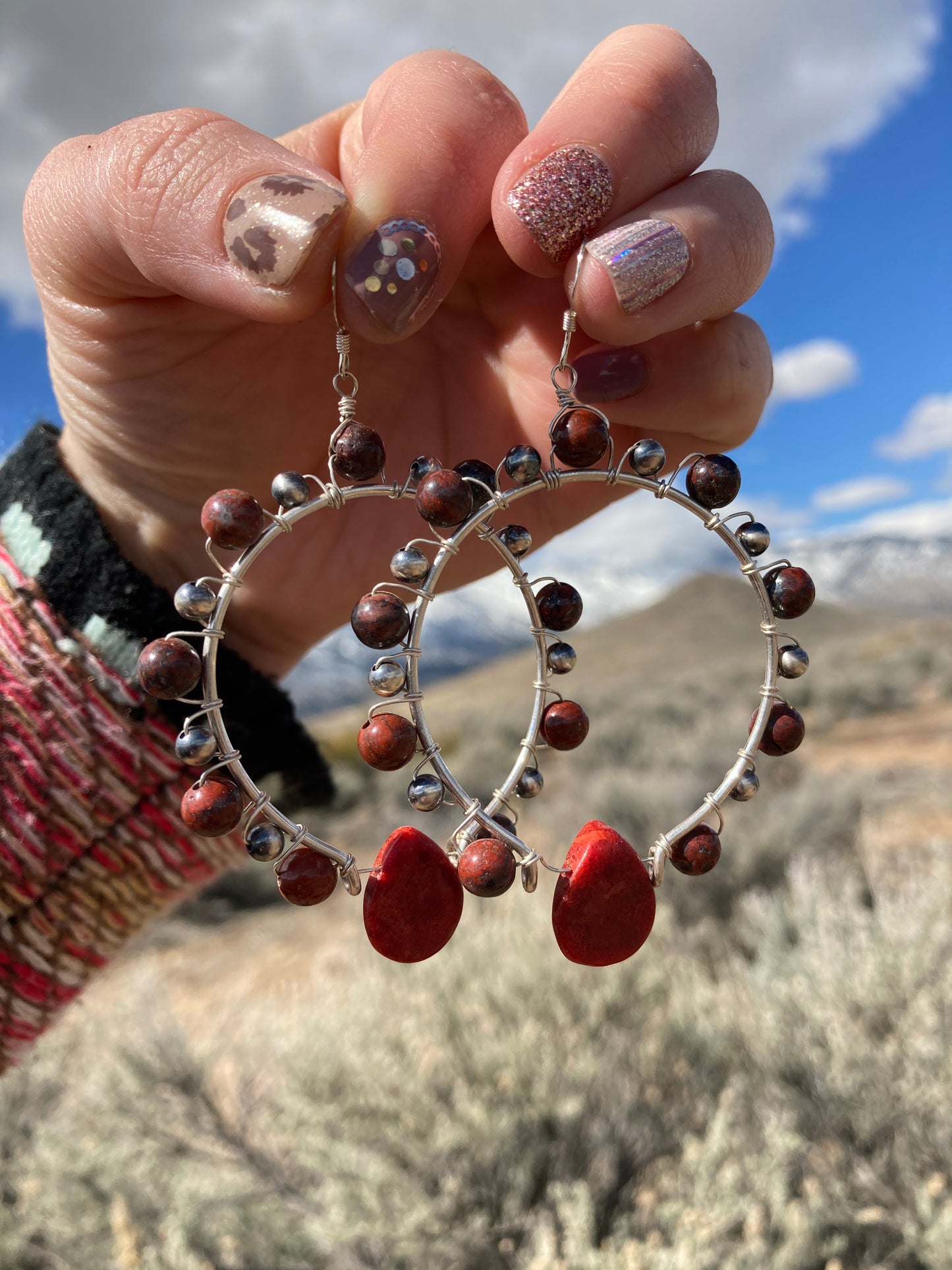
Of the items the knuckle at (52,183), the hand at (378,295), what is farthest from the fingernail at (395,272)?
the knuckle at (52,183)

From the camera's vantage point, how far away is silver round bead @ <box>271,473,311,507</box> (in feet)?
3.64

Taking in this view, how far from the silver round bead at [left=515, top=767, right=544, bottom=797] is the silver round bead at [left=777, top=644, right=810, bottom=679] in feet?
1.27

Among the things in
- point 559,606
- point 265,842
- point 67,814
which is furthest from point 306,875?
point 67,814

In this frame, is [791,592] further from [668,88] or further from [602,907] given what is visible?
[668,88]

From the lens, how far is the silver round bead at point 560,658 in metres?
1.28

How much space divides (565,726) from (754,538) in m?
0.38

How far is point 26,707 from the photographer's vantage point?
1.51m

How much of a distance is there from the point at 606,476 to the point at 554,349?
0.47 meters

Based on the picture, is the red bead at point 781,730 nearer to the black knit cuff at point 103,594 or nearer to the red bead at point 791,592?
the red bead at point 791,592

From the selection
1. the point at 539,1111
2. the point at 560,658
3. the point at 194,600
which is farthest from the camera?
the point at 539,1111

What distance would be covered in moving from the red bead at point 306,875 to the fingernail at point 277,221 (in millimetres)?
764

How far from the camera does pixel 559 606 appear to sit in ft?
4.35

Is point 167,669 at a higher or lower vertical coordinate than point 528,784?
higher

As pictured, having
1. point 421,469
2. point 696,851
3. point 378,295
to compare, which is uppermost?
point 378,295
